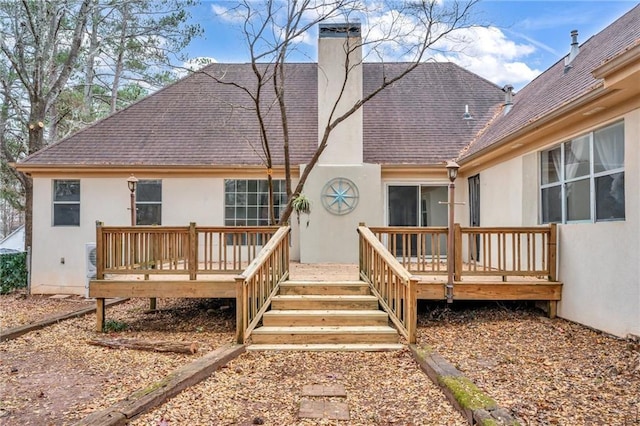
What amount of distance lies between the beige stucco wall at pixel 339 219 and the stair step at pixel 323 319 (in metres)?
3.56

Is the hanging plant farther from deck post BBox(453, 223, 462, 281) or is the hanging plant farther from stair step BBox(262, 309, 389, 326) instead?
deck post BBox(453, 223, 462, 281)

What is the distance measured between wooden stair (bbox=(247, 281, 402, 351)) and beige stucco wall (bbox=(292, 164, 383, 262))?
9.39ft

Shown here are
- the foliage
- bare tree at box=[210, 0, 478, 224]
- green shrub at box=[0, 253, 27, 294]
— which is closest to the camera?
bare tree at box=[210, 0, 478, 224]

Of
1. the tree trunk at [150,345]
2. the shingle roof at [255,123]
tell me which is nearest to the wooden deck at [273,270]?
the tree trunk at [150,345]

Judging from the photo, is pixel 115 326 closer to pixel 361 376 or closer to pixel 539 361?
pixel 361 376

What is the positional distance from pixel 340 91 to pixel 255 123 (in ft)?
9.18

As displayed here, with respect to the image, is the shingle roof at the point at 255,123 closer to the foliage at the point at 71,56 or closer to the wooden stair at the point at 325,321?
the foliage at the point at 71,56

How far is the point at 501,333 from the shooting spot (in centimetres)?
597

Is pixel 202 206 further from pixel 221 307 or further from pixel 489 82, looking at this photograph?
pixel 489 82

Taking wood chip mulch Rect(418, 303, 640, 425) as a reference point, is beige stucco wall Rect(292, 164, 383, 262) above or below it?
above

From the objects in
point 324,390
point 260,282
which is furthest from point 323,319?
point 324,390

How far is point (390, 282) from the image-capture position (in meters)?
6.00

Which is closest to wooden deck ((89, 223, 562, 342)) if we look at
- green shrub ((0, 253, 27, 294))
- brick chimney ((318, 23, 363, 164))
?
brick chimney ((318, 23, 363, 164))

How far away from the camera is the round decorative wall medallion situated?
962 centimetres
